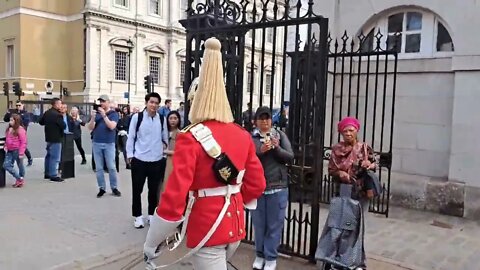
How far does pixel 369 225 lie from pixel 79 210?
16.0 feet

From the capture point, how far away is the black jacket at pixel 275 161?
15.6ft

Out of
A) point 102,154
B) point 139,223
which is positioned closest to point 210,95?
point 139,223

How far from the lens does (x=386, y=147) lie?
29.1ft

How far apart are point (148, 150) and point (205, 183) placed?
3.69m

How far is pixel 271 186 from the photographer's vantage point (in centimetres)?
480

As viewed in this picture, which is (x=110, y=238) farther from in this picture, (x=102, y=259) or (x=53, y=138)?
(x=53, y=138)

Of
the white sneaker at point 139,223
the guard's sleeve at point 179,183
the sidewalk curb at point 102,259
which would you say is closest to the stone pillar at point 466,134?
the white sneaker at point 139,223

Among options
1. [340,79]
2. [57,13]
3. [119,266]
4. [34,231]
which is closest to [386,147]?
[340,79]

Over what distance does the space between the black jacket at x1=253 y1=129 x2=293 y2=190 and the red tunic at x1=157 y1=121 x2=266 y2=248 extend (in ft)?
5.03

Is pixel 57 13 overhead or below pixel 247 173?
overhead

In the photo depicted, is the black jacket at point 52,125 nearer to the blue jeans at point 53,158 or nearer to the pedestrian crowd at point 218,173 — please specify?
the blue jeans at point 53,158

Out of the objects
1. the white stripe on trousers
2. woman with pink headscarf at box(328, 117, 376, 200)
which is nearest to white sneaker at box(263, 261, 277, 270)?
woman with pink headscarf at box(328, 117, 376, 200)

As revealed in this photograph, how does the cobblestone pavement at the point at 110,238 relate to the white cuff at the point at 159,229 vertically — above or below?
below

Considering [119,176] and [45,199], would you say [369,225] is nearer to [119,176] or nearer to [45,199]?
[45,199]
